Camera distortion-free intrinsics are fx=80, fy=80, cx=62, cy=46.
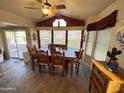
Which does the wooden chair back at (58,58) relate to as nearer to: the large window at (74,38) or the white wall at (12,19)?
the white wall at (12,19)

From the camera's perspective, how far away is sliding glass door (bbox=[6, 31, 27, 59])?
4.94 meters

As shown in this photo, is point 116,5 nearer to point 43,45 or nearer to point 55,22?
point 55,22

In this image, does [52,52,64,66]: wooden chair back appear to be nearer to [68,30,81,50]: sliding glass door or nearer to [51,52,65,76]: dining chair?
[51,52,65,76]: dining chair

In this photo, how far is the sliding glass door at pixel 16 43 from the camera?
494cm

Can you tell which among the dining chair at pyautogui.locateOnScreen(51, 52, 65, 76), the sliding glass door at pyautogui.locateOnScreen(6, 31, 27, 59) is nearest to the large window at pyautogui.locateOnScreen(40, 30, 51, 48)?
the sliding glass door at pyautogui.locateOnScreen(6, 31, 27, 59)

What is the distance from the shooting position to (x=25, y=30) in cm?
451

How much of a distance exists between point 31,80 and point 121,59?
2.69 m

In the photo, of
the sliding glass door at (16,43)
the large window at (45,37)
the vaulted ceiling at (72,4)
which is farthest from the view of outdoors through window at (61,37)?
the vaulted ceiling at (72,4)

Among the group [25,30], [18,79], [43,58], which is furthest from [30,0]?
[18,79]

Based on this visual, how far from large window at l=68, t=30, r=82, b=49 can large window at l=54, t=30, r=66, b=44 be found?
379 millimetres

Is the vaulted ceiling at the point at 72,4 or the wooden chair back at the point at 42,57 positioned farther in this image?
the wooden chair back at the point at 42,57

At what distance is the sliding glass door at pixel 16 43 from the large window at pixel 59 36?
1922 mm

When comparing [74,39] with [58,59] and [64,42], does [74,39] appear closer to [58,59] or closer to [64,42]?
[64,42]

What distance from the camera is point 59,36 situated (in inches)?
201
